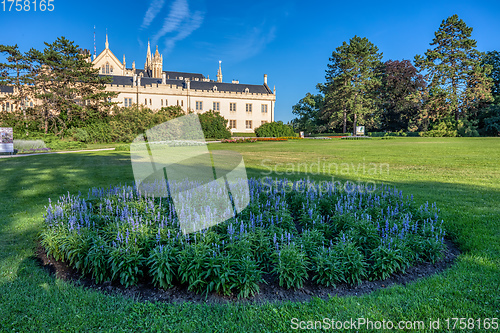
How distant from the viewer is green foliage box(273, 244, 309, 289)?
294 centimetres

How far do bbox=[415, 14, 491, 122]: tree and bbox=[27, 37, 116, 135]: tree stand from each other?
4181 centimetres

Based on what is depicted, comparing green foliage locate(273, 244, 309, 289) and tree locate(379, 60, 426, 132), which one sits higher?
tree locate(379, 60, 426, 132)

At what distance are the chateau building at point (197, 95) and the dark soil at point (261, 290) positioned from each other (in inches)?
1922

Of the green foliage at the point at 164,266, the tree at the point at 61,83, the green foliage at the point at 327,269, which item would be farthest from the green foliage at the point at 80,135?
the green foliage at the point at 327,269

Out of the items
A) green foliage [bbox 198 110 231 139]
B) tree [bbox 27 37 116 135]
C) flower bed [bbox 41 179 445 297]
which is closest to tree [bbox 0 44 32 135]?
tree [bbox 27 37 116 135]

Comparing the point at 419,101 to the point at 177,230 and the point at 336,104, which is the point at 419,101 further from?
the point at 177,230

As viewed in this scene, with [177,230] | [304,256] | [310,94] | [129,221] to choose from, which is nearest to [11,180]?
[129,221]

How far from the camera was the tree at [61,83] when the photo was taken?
29328 mm

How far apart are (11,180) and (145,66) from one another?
280 feet

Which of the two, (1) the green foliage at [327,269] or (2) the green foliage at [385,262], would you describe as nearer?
(1) the green foliage at [327,269]

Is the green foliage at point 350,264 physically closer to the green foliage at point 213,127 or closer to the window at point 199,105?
the green foliage at point 213,127

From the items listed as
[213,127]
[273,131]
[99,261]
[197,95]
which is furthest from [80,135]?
[99,261]

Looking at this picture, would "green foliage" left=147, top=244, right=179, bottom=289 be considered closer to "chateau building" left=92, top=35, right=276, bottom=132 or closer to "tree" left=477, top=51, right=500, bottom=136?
"tree" left=477, top=51, right=500, bottom=136

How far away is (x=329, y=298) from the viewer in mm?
2861
